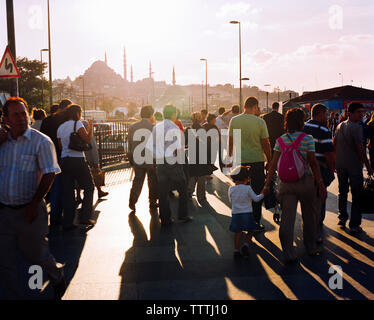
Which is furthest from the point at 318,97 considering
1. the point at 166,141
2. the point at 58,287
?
the point at 58,287

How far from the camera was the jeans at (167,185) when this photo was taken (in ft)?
23.4

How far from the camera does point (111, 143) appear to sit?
1662 cm

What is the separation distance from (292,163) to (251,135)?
1.46 m

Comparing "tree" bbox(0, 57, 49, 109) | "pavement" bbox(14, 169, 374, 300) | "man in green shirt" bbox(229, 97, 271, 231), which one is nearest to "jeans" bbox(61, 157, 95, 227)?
"pavement" bbox(14, 169, 374, 300)

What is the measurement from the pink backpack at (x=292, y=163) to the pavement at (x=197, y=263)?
101 centimetres

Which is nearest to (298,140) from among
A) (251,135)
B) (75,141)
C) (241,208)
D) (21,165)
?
(241,208)

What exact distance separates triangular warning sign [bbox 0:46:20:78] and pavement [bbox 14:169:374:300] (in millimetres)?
4190

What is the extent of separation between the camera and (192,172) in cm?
927

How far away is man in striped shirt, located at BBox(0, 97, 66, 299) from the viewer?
11.8ft

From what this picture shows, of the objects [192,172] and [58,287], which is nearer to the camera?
[58,287]

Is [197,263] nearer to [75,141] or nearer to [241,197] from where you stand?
[241,197]

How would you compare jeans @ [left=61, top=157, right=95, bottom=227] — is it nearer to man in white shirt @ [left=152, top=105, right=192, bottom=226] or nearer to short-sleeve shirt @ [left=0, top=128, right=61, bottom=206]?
man in white shirt @ [left=152, top=105, right=192, bottom=226]
